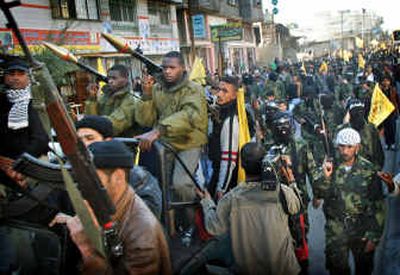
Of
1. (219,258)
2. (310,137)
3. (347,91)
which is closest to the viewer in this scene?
(219,258)

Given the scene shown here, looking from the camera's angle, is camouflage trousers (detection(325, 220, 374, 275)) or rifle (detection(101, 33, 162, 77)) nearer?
rifle (detection(101, 33, 162, 77))

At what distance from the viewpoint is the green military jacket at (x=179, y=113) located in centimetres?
431

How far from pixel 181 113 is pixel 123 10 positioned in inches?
756

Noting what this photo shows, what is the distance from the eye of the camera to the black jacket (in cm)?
353

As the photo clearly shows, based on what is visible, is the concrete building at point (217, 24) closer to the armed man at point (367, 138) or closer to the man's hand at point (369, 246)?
the armed man at point (367, 138)

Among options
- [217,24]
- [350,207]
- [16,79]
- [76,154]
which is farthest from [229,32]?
[76,154]

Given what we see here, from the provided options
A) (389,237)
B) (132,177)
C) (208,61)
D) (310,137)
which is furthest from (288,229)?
(208,61)

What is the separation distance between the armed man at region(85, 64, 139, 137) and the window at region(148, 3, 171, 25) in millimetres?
21081

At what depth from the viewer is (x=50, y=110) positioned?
1825mm

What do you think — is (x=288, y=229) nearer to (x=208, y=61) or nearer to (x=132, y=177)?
(x=132, y=177)

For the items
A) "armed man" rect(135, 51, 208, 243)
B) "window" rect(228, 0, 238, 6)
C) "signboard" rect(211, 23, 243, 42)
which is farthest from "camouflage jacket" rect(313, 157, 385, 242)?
"window" rect(228, 0, 238, 6)

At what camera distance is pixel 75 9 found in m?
18.3

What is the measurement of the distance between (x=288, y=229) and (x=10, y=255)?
5.97 ft

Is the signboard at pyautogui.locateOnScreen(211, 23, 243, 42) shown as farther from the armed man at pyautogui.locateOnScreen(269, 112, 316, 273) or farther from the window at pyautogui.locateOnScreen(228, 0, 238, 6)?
the armed man at pyautogui.locateOnScreen(269, 112, 316, 273)
